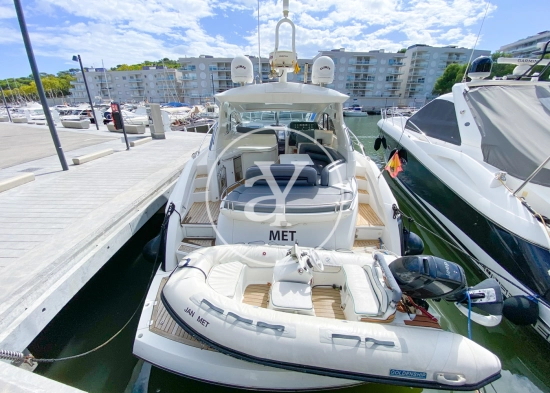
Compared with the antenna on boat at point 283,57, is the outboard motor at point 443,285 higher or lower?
lower

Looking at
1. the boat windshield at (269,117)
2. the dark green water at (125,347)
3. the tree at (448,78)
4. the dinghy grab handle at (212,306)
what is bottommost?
the dark green water at (125,347)

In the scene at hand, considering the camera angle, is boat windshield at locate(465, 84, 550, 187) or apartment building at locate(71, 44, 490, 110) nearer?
boat windshield at locate(465, 84, 550, 187)

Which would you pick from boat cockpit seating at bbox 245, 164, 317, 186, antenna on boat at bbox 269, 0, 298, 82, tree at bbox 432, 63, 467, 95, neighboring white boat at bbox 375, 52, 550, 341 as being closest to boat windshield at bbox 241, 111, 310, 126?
neighboring white boat at bbox 375, 52, 550, 341

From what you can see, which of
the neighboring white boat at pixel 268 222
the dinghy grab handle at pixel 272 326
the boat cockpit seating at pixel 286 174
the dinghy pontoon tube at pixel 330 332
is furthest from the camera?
the boat cockpit seating at pixel 286 174

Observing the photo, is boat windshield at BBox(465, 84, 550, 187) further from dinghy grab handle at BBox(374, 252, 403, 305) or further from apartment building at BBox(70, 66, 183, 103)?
apartment building at BBox(70, 66, 183, 103)

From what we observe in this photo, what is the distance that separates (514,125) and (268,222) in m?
4.43

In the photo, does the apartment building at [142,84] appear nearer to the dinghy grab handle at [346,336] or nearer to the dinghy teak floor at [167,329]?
the dinghy teak floor at [167,329]

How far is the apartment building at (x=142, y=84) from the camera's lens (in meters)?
49.2

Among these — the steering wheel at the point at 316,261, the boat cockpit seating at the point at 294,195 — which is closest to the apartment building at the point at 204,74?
the boat cockpit seating at the point at 294,195

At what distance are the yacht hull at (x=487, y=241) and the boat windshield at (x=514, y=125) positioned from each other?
80 centimetres

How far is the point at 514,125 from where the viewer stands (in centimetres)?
407

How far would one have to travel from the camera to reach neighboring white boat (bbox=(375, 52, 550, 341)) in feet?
8.98

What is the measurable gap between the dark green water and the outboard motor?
1143mm

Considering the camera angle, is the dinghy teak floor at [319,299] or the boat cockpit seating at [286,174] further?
the boat cockpit seating at [286,174]
